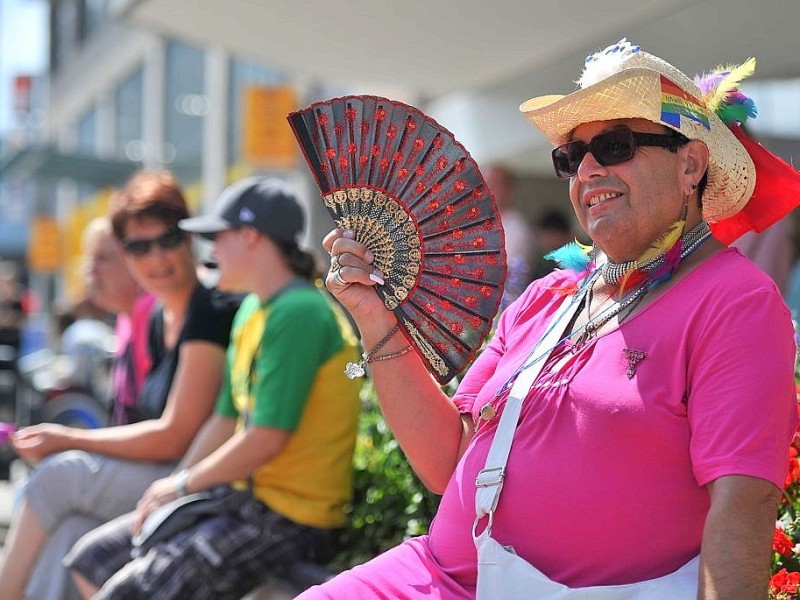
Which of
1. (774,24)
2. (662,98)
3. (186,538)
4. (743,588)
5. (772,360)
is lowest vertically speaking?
(186,538)

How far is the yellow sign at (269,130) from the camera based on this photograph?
13.0 metres

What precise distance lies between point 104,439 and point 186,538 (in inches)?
37.5

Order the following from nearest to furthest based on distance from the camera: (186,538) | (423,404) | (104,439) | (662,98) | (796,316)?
(662,98), (423,404), (186,538), (104,439), (796,316)

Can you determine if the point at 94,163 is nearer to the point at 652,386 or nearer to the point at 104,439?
the point at 104,439

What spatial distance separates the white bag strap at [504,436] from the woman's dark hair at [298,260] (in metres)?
1.81

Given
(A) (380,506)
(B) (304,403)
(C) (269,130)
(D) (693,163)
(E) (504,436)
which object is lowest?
(A) (380,506)

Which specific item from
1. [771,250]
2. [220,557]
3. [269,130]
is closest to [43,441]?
[220,557]

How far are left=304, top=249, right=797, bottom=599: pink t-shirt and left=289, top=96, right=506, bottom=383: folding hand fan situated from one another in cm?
26

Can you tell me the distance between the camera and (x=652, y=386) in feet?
7.62

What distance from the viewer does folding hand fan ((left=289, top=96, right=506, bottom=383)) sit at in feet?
8.87

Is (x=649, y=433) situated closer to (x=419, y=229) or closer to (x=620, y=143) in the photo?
(x=620, y=143)

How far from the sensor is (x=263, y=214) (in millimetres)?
4316

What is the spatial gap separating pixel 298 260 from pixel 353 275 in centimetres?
167

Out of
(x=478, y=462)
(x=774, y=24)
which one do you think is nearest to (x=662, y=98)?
(x=478, y=462)
